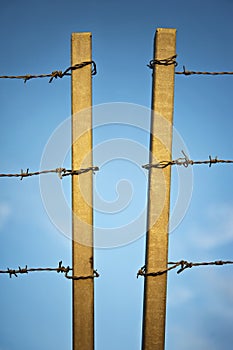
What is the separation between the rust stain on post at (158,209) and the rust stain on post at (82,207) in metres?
0.48

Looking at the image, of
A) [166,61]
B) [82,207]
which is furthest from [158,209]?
[166,61]

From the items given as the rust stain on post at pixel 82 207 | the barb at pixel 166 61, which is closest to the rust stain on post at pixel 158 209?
the barb at pixel 166 61

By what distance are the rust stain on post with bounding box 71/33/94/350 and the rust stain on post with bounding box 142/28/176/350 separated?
1.57 ft

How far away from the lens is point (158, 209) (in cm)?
279

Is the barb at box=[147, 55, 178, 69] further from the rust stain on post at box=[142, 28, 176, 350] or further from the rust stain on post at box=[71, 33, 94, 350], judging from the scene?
the rust stain on post at box=[71, 33, 94, 350]

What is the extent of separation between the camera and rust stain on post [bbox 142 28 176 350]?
2.78m

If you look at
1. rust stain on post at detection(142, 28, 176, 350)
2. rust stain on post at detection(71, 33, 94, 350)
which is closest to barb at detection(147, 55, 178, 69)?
rust stain on post at detection(142, 28, 176, 350)

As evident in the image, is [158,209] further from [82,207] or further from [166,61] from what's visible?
[166,61]

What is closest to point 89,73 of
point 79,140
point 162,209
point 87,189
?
point 79,140

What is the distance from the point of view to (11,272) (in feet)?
9.31

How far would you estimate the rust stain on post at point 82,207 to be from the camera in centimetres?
278

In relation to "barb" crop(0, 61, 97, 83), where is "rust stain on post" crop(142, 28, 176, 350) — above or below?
below

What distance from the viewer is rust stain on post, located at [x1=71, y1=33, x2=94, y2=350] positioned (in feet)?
9.12

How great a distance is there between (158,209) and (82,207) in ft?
2.05
